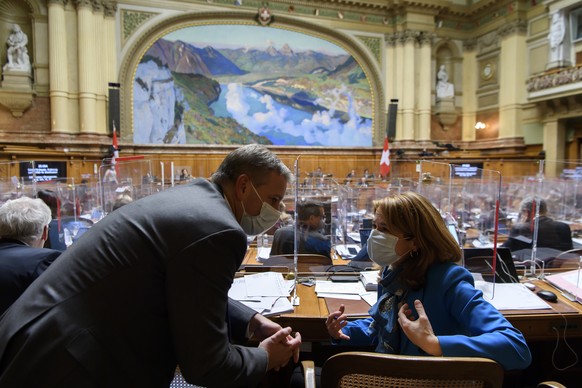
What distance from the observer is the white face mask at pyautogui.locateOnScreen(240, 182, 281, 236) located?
1621 mm

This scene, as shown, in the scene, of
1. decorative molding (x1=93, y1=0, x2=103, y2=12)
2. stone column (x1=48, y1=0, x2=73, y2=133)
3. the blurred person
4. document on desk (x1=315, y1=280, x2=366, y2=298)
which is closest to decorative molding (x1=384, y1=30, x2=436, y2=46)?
decorative molding (x1=93, y1=0, x2=103, y2=12)

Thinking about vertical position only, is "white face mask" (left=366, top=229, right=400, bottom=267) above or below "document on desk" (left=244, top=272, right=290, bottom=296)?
above

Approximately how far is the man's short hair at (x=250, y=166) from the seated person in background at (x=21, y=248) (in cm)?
122

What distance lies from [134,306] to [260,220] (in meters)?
0.64

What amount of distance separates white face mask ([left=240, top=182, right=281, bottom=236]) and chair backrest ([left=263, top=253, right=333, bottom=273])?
5.19 ft

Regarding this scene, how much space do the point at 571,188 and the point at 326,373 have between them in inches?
282

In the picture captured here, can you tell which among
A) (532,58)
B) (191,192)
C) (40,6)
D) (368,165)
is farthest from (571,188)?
(40,6)

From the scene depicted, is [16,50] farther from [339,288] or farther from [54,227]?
[339,288]

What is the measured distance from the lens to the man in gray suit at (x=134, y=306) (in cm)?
114

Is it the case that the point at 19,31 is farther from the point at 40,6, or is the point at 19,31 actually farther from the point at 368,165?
the point at 368,165

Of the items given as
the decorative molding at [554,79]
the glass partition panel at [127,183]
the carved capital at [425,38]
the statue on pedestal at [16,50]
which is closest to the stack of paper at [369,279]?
the glass partition panel at [127,183]

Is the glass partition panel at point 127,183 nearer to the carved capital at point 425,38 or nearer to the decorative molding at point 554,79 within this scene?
the decorative molding at point 554,79

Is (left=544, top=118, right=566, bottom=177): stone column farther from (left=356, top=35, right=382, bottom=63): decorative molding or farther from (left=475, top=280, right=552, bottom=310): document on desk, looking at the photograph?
(left=475, top=280, right=552, bottom=310): document on desk

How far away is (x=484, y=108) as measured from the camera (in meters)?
15.8
